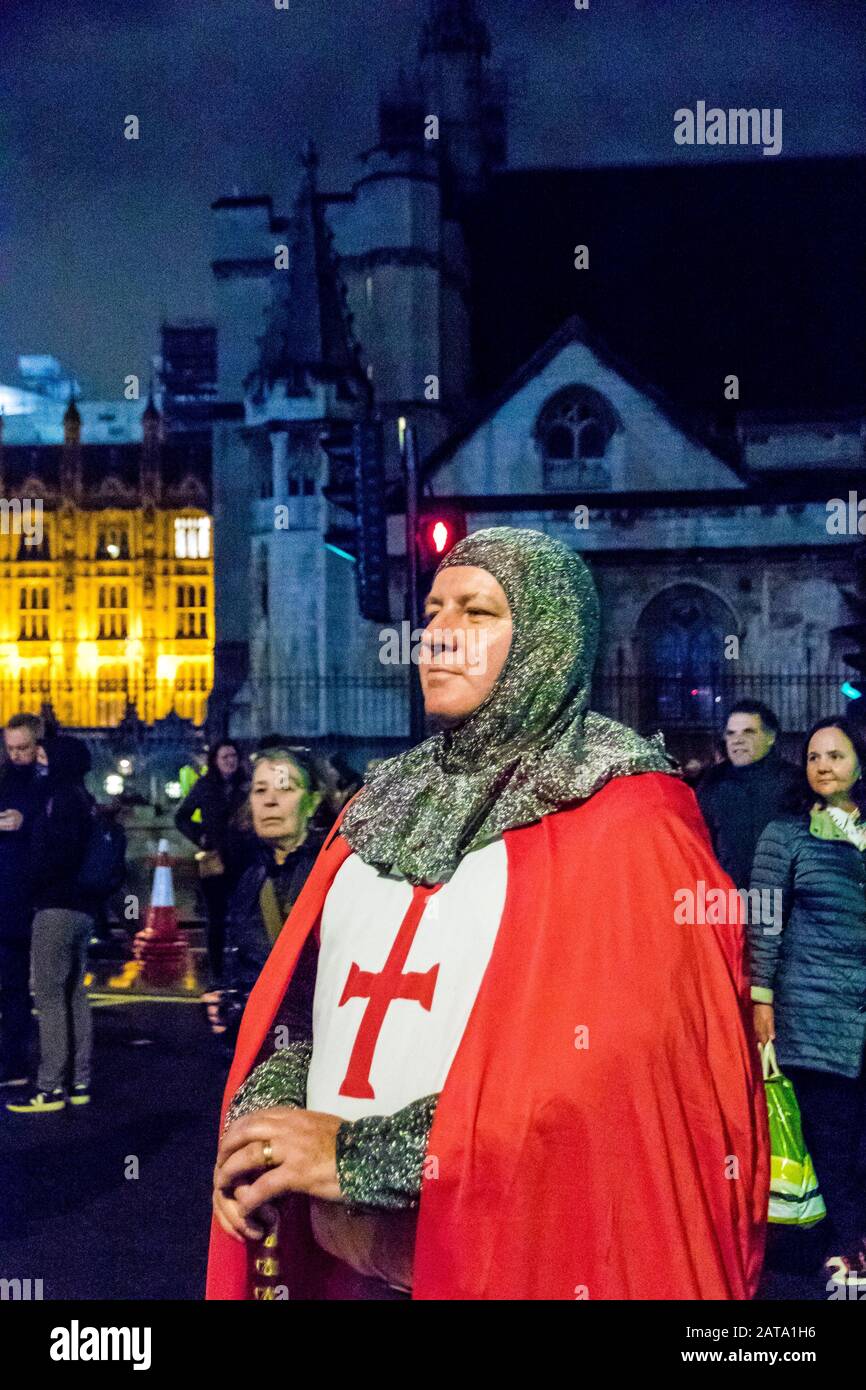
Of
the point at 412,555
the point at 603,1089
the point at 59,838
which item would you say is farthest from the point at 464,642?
the point at 412,555

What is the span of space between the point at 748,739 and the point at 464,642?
3.63 meters

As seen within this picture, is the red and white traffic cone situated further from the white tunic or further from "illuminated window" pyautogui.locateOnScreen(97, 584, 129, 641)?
"illuminated window" pyautogui.locateOnScreen(97, 584, 129, 641)

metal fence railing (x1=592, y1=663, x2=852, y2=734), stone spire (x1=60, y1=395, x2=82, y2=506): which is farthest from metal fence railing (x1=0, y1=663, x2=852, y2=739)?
stone spire (x1=60, y1=395, x2=82, y2=506)

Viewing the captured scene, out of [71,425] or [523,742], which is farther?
[71,425]

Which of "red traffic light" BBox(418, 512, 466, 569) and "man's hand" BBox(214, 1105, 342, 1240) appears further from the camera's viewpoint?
"red traffic light" BBox(418, 512, 466, 569)

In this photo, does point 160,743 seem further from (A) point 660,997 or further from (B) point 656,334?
(A) point 660,997

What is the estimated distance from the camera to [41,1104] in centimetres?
655

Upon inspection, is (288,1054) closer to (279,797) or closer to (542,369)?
(279,797)

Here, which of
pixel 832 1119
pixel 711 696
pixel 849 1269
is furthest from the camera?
pixel 711 696

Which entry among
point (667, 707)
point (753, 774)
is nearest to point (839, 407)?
point (667, 707)

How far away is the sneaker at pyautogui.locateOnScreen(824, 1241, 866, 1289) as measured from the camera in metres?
4.07

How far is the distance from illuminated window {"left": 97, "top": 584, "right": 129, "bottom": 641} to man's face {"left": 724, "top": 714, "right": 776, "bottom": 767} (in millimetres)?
56092

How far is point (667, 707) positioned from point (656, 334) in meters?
6.94
